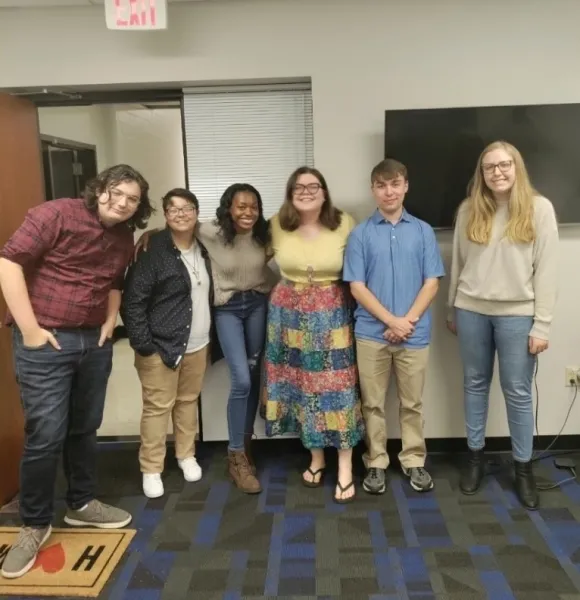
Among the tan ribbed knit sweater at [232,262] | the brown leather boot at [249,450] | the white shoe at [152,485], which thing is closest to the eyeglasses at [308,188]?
the tan ribbed knit sweater at [232,262]

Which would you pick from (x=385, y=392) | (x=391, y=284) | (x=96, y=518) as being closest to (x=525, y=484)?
(x=385, y=392)

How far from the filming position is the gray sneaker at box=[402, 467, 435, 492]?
269 cm

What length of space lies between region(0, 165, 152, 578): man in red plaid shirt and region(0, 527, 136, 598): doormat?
2.0 inches

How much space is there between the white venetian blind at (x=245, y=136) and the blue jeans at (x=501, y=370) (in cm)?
118

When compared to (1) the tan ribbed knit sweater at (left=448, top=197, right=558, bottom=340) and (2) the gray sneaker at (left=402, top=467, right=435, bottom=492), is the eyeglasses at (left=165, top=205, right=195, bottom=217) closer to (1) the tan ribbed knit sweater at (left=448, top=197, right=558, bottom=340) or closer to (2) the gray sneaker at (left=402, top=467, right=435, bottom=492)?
(1) the tan ribbed knit sweater at (left=448, top=197, right=558, bottom=340)

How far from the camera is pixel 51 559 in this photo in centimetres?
224

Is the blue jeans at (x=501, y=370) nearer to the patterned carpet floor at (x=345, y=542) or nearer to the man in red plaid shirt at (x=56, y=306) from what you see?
the patterned carpet floor at (x=345, y=542)

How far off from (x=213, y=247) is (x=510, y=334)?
134cm

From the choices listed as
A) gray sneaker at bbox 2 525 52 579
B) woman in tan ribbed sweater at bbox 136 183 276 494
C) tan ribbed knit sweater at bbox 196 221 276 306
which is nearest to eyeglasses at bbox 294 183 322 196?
woman in tan ribbed sweater at bbox 136 183 276 494

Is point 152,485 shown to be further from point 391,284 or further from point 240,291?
point 391,284

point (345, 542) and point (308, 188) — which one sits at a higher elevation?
point (308, 188)

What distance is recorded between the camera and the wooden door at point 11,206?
8.64 ft

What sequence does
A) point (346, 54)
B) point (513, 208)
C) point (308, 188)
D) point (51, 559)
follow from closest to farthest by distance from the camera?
point (51, 559)
point (513, 208)
point (308, 188)
point (346, 54)

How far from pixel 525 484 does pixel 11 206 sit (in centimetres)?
258
